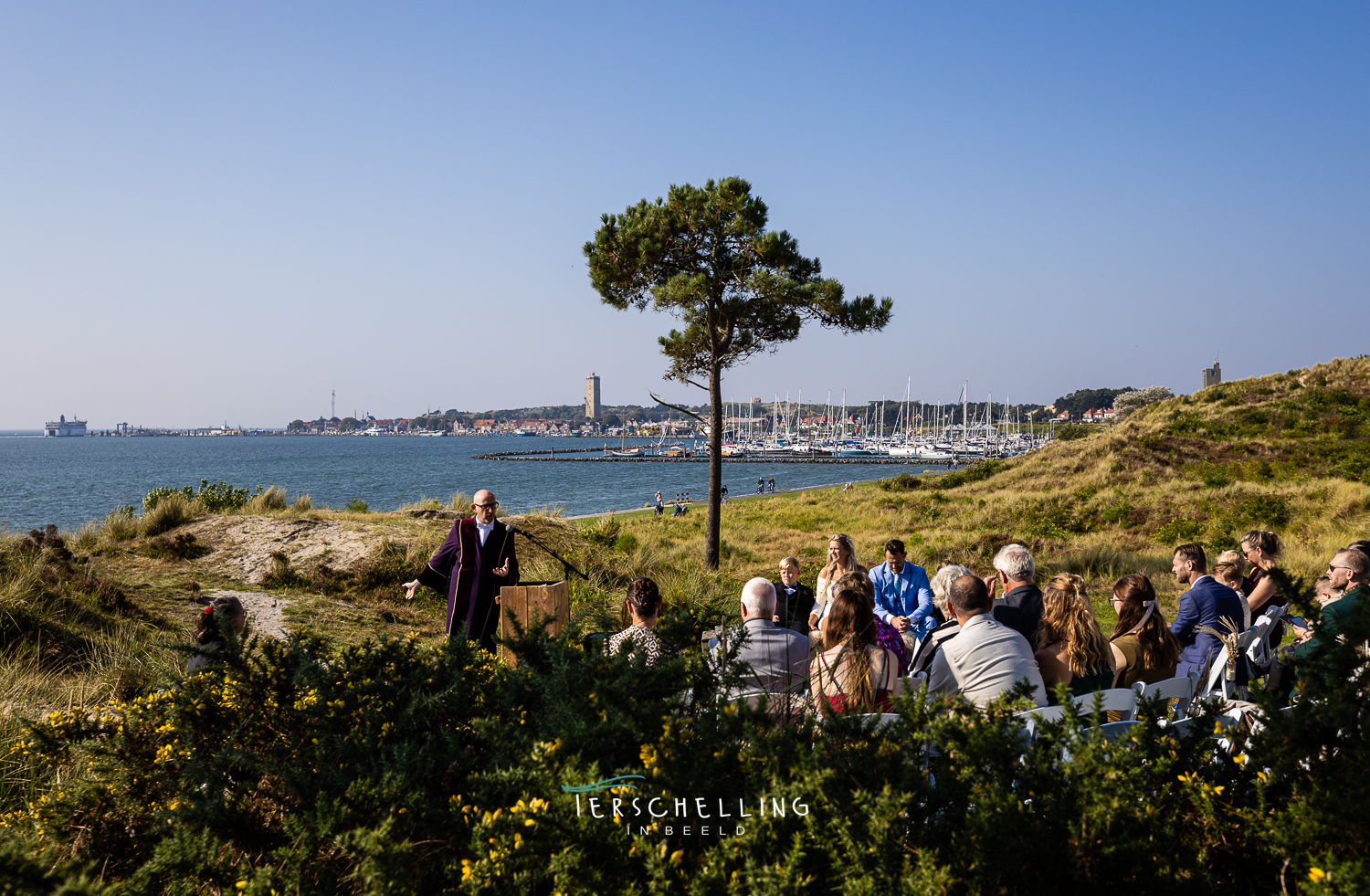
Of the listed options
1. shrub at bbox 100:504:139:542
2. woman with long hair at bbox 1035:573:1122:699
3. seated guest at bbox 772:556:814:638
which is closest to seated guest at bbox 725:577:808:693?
woman with long hair at bbox 1035:573:1122:699

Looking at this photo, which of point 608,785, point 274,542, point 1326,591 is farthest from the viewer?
point 274,542

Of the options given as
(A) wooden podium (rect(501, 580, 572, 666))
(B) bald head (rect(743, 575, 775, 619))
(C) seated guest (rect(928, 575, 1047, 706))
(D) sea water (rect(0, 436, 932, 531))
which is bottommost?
(D) sea water (rect(0, 436, 932, 531))

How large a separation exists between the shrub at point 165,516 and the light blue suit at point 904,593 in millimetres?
12527

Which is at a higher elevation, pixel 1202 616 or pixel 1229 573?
pixel 1229 573

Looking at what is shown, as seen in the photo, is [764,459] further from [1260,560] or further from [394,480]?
[1260,560]

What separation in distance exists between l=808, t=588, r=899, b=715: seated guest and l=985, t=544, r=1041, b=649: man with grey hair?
64.8 inches

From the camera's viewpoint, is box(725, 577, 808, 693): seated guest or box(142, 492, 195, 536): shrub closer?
box(725, 577, 808, 693): seated guest

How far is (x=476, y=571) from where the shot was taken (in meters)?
6.28

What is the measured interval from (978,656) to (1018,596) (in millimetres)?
1530

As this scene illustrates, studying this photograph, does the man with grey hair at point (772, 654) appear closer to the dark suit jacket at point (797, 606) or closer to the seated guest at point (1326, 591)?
the dark suit jacket at point (797, 606)

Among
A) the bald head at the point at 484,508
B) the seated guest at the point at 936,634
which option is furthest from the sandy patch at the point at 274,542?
the seated guest at the point at 936,634

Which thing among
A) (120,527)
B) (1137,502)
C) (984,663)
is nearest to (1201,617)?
(984,663)

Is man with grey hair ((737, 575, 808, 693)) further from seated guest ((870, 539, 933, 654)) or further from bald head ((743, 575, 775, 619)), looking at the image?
seated guest ((870, 539, 933, 654))

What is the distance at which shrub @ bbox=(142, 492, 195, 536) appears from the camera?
42.4 ft
